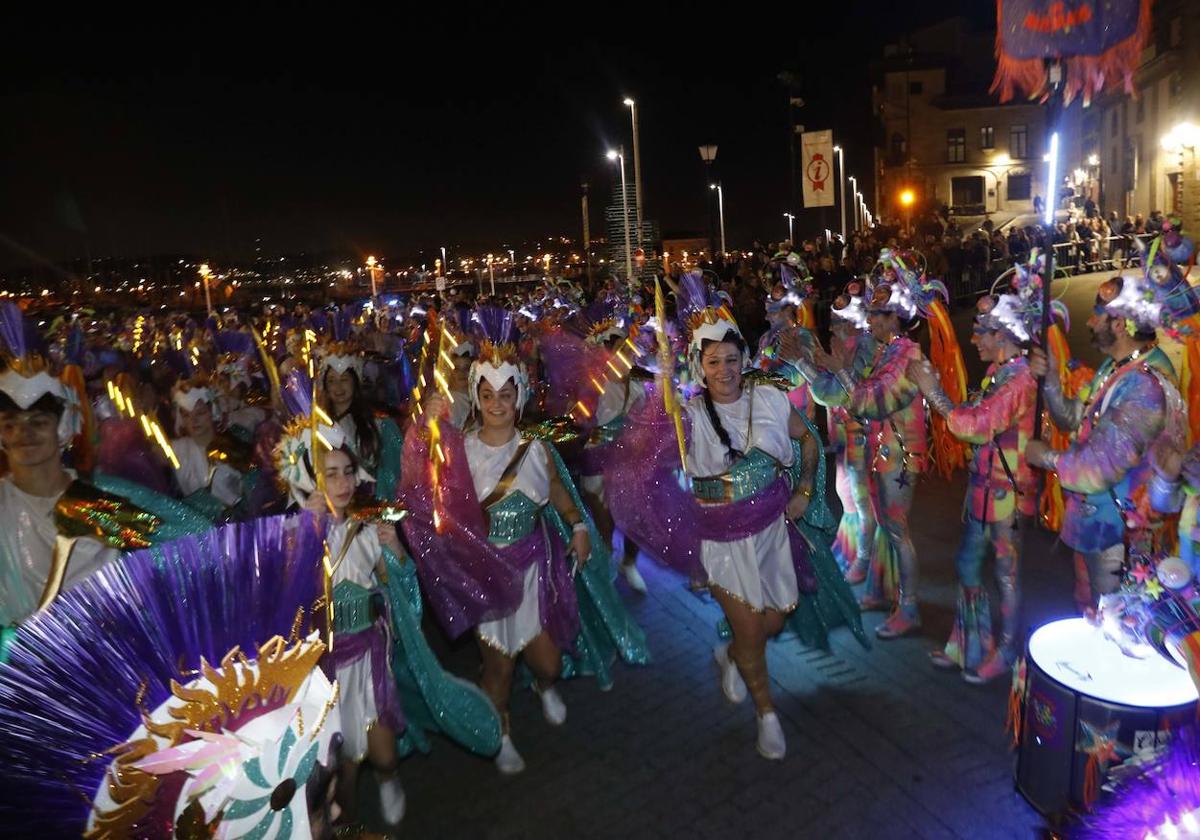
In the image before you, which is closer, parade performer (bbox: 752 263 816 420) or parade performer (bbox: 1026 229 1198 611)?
parade performer (bbox: 1026 229 1198 611)

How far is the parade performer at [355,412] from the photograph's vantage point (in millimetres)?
5469

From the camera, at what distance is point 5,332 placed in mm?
3496

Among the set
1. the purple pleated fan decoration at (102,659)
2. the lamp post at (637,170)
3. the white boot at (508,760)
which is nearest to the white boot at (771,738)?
the white boot at (508,760)

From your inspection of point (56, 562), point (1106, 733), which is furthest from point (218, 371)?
point (1106, 733)

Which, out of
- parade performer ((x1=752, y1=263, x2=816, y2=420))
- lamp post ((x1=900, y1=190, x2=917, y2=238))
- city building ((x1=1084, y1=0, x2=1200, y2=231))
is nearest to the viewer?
parade performer ((x1=752, y1=263, x2=816, y2=420))

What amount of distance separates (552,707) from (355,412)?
235cm

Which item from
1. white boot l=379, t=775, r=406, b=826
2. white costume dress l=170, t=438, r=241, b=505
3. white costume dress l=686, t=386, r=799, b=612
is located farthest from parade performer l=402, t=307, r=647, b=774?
white costume dress l=170, t=438, r=241, b=505

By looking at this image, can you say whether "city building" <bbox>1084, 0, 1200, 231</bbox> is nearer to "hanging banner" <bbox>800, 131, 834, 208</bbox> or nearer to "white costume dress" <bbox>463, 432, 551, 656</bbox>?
"hanging banner" <bbox>800, 131, 834, 208</bbox>

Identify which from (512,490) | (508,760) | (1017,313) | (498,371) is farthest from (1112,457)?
(508,760)

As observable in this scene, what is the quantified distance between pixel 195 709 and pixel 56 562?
204 centimetres

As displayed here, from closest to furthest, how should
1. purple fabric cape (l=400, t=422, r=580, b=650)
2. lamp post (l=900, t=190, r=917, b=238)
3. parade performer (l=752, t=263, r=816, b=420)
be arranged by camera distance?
purple fabric cape (l=400, t=422, r=580, b=650) < parade performer (l=752, t=263, r=816, b=420) < lamp post (l=900, t=190, r=917, b=238)

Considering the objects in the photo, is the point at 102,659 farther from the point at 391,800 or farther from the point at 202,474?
the point at 202,474

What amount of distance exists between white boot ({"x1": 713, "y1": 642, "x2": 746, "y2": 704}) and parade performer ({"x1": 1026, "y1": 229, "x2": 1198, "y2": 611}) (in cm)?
182

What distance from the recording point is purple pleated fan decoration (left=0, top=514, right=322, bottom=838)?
145cm
